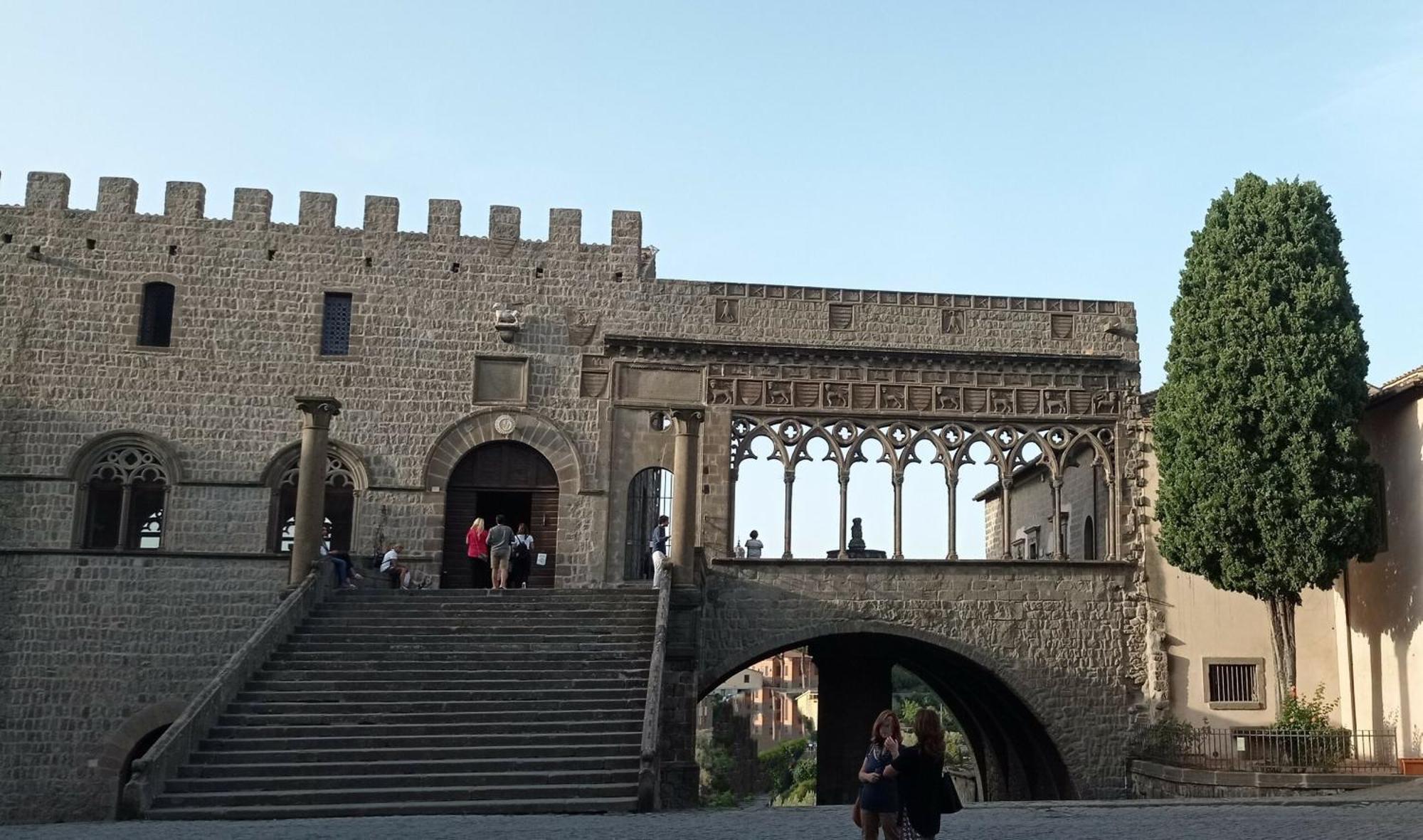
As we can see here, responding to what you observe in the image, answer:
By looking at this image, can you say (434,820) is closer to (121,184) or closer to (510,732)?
(510,732)

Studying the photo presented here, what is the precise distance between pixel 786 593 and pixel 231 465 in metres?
9.67

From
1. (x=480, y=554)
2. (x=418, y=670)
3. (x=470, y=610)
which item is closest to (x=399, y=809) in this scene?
(x=418, y=670)

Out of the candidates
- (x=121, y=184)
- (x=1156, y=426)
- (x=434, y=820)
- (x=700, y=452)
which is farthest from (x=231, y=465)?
(x=1156, y=426)

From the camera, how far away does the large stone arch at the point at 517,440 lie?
23859 mm

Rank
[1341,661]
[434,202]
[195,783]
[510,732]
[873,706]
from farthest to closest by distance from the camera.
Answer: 1. [873,706]
2. [434,202]
3. [1341,661]
4. [510,732]
5. [195,783]

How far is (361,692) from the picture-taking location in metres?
16.8

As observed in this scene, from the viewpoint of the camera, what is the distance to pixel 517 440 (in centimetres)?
2405

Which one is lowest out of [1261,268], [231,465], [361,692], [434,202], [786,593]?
[361,692]

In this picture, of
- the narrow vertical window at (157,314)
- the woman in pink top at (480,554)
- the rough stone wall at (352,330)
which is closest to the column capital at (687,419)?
the rough stone wall at (352,330)

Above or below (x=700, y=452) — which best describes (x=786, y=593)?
below

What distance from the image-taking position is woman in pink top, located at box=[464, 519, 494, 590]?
883 inches

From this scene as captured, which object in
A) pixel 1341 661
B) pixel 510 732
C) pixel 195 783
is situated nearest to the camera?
pixel 195 783

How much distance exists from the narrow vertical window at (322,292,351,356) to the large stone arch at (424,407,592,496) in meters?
2.51

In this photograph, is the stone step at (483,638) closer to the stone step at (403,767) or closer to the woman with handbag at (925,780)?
the stone step at (403,767)
